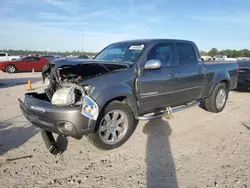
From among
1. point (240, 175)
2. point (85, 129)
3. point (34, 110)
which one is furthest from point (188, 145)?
point (34, 110)

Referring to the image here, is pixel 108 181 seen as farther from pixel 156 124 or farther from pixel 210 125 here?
pixel 210 125

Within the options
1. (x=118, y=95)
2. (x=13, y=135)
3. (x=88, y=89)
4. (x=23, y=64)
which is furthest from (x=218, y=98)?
(x=23, y=64)

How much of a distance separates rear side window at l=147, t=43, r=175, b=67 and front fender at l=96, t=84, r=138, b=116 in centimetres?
95

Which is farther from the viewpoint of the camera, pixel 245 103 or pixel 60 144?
pixel 245 103

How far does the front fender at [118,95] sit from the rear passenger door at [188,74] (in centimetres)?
136

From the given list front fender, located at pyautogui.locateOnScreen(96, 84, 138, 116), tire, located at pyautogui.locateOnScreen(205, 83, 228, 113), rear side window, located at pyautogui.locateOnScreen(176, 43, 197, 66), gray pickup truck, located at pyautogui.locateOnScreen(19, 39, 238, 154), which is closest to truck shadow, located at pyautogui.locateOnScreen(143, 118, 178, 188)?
gray pickup truck, located at pyautogui.locateOnScreen(19, 39, 238, 154)

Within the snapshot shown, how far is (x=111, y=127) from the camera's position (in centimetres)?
437

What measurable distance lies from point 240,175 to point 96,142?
221 cm

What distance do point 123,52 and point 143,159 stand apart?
2.39 metres

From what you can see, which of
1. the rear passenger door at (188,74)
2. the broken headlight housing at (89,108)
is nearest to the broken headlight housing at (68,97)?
the broken headlight housing at (89,108)

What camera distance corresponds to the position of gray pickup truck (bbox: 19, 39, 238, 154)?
382cm

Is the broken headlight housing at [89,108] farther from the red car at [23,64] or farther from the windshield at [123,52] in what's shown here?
the red car at [23,64]

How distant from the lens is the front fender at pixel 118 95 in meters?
3.98

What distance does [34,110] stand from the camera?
4098 millimetres
